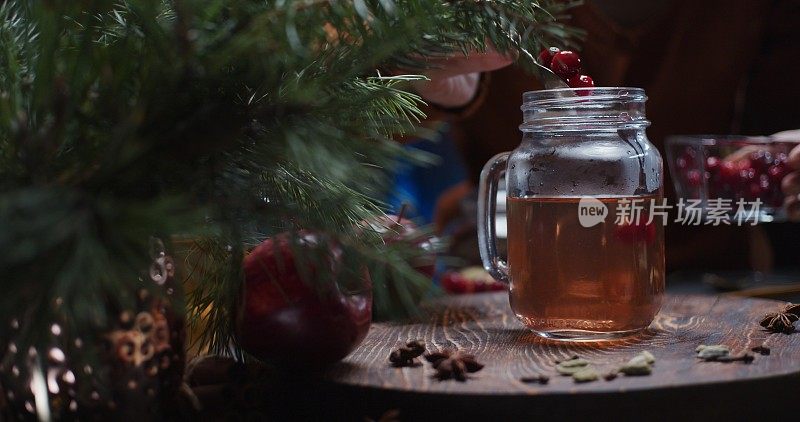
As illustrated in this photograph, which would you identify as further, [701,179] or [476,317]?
[701,179]

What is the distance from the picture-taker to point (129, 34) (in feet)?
1.49

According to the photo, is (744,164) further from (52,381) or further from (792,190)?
(52,381)

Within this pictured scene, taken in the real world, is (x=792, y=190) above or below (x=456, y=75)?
below

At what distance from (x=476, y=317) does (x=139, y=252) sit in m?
0.54

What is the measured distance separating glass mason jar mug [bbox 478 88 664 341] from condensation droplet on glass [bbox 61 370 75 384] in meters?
0.41

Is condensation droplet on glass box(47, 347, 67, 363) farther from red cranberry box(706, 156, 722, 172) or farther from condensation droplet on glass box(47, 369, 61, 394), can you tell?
red cranberry box(706, 156, 722, 172)

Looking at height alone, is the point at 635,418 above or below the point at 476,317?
above

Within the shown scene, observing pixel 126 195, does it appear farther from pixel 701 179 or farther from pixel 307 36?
pixel 701 179

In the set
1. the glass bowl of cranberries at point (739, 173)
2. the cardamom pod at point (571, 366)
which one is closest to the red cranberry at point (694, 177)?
the glass bowl of cranberries at point (739, 173)

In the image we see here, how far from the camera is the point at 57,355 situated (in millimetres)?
440

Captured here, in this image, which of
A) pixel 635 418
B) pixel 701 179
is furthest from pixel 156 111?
pixel 701 179

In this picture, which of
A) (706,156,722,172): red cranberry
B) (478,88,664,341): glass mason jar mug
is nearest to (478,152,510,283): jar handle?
(478,88,664,341): glass mason jar mug

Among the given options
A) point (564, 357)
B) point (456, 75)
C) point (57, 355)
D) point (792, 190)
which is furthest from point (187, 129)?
point (792, 190)

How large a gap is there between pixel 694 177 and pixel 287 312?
2.45 feet
